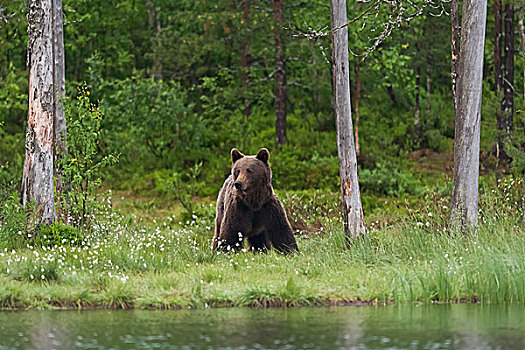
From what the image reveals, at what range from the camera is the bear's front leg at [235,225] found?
11.8 meters

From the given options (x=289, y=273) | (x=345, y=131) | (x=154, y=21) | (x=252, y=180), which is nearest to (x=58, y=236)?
(x=252, y=180)

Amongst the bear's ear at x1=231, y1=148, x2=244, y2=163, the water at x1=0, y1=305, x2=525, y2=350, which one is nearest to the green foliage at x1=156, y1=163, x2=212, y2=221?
the bear's ear at x1=231, y1=148, x2=244, y2=163

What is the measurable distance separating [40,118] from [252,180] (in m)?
4.09

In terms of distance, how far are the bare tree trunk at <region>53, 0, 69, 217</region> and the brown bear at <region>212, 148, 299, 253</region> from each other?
13.7 feet

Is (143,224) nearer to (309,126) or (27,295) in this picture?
(27,295)

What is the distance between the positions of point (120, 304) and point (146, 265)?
67.6 inches

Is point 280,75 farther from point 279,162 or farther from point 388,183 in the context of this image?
point 388,183

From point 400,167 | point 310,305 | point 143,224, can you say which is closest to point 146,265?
point 310,305

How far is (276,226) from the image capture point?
11938 millimetres

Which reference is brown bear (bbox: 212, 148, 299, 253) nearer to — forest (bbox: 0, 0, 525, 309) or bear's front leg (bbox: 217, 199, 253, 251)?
bear's front leg (bbox: 217, 199, 253, 251)

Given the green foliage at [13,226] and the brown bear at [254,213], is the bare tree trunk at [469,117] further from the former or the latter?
the green foliage at [13,226]

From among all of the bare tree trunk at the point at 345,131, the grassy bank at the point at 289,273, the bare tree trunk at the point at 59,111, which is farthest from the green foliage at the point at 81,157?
the bare tree trunk at the point at 345,131

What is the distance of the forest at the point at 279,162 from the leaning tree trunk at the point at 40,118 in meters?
0.06

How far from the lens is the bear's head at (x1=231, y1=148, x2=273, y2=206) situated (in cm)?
1159
